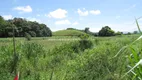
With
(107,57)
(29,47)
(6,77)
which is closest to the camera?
(6,77)

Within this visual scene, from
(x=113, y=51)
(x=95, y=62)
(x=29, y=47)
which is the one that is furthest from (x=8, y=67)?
(x=113, y=51)

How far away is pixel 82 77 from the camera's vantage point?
18.9 ft

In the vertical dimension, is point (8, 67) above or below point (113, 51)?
below

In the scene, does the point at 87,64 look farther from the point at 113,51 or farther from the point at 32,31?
the point at 32,31

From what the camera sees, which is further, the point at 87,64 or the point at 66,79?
the point at 87,64

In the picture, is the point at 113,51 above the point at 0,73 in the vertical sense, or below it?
above

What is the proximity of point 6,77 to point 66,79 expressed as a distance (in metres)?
1.52

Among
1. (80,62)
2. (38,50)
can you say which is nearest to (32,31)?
(38,50)

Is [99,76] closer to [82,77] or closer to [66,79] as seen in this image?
[82,77]

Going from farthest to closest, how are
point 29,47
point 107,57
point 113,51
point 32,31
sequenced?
1. point 32,31
2. point 29,47
3. point 113,51
4. point 107,57

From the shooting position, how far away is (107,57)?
6.20m

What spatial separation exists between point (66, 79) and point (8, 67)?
7.94 feet

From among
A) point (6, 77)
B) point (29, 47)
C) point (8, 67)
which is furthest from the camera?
point (29, 47)

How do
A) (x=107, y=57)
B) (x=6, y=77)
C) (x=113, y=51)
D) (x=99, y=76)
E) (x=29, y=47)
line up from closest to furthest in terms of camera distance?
(x=99, y=76) < (x=6, y=77) < (x=107, y=57) < (x=113, y=51) < (x=29, y=47)
